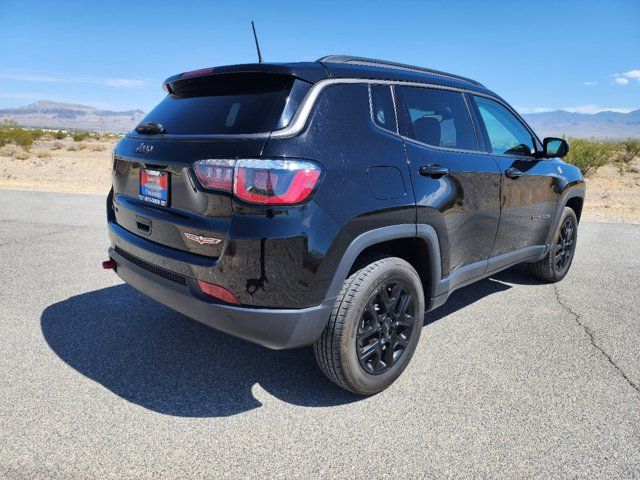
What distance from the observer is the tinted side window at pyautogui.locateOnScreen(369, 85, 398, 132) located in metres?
2.63

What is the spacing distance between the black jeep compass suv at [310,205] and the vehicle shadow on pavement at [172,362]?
437mm

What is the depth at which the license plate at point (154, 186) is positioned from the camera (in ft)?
8.10

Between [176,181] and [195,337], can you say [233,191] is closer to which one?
[176,181]

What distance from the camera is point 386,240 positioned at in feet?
8.39

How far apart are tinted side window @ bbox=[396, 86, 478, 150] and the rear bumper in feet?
4.19

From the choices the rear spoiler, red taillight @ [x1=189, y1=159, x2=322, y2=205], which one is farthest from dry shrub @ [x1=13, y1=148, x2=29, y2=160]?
red taillight @ [x1=189, y1=159, x2=322, y2=205]

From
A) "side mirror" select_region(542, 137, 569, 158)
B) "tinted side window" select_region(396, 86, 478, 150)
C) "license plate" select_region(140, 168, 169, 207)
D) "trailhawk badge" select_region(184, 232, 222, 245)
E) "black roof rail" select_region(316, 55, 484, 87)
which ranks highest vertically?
"black roof rail" select_region(316, 55, 484, 87)

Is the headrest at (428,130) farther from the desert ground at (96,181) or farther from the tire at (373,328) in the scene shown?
the desert ground at (96,181)

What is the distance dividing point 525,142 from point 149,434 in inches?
146

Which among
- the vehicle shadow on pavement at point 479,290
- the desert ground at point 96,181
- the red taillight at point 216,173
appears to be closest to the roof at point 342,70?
the red taillight at point 216,173

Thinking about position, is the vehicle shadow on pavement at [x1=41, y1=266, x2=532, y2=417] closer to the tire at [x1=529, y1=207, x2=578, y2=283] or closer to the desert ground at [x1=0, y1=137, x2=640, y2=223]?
the tire at [x1=529, y1=207, x2=578, y2=283]

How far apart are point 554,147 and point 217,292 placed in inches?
139

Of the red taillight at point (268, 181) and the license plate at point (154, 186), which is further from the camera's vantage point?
the license plate at point (154, 186)

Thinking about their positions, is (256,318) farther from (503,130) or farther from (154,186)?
(503,130)
